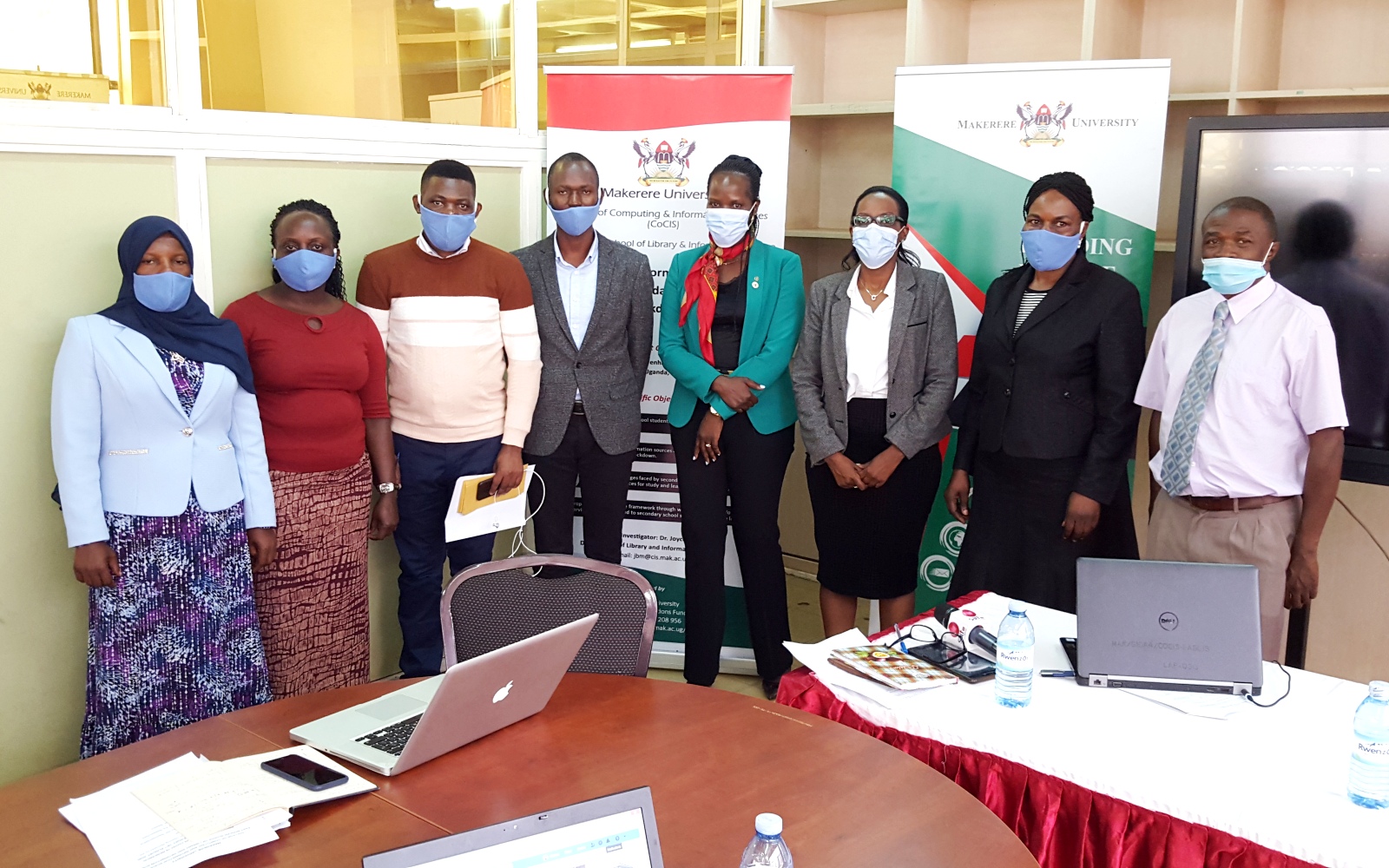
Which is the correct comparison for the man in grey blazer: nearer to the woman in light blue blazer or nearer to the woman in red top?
the woman in red top

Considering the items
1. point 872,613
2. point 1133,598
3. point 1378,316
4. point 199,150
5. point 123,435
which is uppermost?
point 199,150

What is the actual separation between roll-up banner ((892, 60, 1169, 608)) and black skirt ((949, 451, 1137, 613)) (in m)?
0.45

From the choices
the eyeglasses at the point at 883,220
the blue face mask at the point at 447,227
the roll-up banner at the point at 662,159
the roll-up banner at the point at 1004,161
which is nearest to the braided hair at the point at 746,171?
the roll-up banner at the point at 662,159

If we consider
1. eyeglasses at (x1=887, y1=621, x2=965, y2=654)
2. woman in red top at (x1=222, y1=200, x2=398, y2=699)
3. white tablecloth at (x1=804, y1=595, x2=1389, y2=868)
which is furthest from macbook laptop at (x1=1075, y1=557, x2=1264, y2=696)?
woman in red top at (x1=222, y1=200, x2=398, y2=699)

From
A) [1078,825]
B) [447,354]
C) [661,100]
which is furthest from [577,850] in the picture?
[661,100]

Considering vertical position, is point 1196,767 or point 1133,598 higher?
point 1133,598

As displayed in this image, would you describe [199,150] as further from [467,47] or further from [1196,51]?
[1196,51]

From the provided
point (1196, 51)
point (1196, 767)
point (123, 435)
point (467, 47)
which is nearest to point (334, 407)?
point (123, 435)

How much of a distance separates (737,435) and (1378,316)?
74.4 inches

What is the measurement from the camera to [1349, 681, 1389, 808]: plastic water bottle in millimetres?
1798

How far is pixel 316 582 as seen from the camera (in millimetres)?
3416

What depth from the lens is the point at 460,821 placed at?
1.65 metres

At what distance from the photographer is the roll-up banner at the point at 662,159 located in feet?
13.5

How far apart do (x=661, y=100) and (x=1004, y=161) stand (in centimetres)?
125
